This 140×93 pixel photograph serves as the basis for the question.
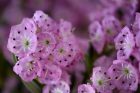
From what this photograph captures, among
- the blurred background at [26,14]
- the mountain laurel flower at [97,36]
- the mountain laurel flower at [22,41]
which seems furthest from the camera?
the blurred background at [26,14]

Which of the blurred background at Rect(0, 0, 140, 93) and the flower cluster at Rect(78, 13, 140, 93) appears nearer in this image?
the flower cluster at Rect(78, 13, 140, 93)

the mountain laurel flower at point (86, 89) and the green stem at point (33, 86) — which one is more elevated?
the green stem at point (33, 86)

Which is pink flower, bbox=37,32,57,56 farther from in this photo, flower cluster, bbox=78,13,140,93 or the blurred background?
the blurred background

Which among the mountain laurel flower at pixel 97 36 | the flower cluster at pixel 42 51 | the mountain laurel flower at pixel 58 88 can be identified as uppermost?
the mountain laurel flower at pixel 97 36

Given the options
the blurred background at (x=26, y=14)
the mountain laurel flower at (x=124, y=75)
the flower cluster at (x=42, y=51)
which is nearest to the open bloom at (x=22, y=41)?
the flower cluster at (x=42, y=51)

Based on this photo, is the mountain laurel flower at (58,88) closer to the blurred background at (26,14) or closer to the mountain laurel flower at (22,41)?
the mountain laurel flower at (22,41)

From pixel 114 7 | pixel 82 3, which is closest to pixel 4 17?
pixel 82 3

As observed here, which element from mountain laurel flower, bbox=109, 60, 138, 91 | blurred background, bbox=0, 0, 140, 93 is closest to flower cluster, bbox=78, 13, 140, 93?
mountain laurel flower, bbox=109, 60, 138, 91

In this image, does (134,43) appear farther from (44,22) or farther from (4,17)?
(4,17)
